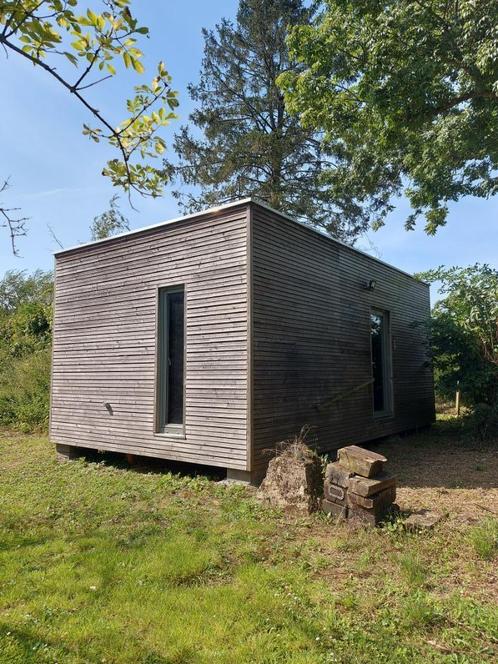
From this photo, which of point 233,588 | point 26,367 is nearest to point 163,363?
point 233,588

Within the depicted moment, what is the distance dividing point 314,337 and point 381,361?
2652 millimetres

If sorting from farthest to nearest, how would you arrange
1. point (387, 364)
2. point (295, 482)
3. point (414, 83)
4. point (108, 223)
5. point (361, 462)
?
point (108, 223)
point (387, 364)
point (414, 83)
point (295, 482)
point (361, 462)

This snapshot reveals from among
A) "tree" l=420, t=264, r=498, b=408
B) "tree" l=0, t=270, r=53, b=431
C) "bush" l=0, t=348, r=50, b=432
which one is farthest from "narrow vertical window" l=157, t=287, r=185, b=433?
"bush" l=0, t=348, r=50, b=432

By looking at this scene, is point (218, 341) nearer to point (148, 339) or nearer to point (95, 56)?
point (148, 339)

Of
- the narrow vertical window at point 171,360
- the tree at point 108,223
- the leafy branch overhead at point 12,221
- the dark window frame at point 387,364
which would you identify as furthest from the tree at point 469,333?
the tree at point 108,223

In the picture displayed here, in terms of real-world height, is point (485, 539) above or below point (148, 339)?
A: below

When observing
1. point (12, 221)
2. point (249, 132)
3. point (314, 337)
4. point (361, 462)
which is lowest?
point (361, 462)

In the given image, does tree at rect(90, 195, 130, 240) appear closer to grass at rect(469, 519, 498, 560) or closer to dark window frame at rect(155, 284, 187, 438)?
dark window frame at rect(155, 284, 187, 438)

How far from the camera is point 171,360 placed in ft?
A: 20.5

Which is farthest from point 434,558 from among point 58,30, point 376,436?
point 376,436

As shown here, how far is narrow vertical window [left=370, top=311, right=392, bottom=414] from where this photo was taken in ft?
27.3

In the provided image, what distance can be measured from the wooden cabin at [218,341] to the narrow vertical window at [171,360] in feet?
0.06

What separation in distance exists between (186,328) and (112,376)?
5.29ft

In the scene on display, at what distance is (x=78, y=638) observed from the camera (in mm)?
2404
